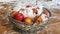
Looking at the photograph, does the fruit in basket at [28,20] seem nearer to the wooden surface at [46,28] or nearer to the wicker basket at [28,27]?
the wicker basket at [28,27]

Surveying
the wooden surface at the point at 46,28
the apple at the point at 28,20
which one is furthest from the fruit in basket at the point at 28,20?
the wooden surface at the point at 46,28

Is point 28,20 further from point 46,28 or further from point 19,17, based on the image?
point 46,28

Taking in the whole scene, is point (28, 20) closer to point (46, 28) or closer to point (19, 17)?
point (19, 17)

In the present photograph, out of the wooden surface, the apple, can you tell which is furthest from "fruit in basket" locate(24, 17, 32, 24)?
the wooden surface

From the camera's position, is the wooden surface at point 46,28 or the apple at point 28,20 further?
the wooden surface at point 46,28

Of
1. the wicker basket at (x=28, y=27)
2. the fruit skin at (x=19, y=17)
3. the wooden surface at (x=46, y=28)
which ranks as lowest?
the wooden surface at (x=46, y=28)

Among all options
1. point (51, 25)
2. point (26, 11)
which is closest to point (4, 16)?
point (26, 11)

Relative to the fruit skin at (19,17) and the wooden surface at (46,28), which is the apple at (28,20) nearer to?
the fruit skin at (19,17)

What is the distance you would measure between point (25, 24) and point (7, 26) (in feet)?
0.80

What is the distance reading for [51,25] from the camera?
1.18m

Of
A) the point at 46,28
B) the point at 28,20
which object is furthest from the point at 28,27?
the point at 46,28

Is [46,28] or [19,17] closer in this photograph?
[19,17]

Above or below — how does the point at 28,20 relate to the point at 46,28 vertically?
above

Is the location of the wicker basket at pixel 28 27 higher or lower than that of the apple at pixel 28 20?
lower
